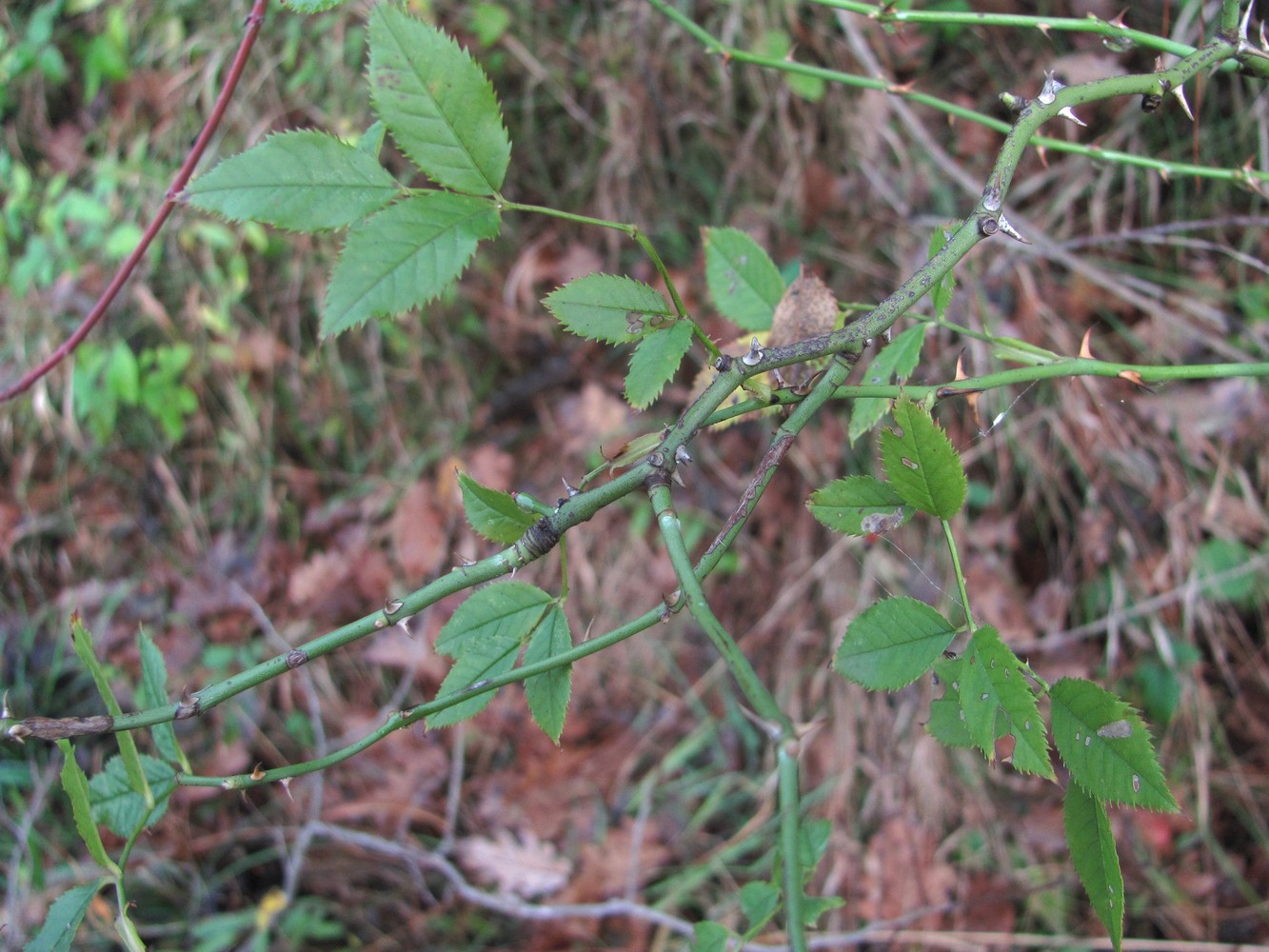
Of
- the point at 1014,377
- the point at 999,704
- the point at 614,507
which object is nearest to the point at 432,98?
the point at 1014,377

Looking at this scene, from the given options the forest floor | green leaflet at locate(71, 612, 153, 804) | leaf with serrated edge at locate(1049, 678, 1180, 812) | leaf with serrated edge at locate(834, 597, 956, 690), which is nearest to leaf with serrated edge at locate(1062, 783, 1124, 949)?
leaf with serrated edge at locate(1049, 678, 1180, 812)

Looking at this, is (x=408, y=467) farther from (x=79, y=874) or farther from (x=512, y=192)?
(x=79, y=874)

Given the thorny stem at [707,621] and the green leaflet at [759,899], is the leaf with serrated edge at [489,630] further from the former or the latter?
the green leaflet at [759,899]

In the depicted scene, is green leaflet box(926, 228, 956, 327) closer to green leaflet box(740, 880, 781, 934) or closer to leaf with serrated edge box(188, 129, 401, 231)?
leaf with serrated edge box(188, 129, 401, 231)

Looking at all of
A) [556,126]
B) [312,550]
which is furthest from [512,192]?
[312,550]

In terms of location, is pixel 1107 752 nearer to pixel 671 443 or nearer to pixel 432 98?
pixel 671 443

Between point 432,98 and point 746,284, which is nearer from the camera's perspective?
point 432,98

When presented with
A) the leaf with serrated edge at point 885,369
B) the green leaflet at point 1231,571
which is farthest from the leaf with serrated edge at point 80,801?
the green leaflet at point 1231,571

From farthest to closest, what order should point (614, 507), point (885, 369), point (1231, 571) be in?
point (614, 507) < point (1231, 571) < point (885, 369)
